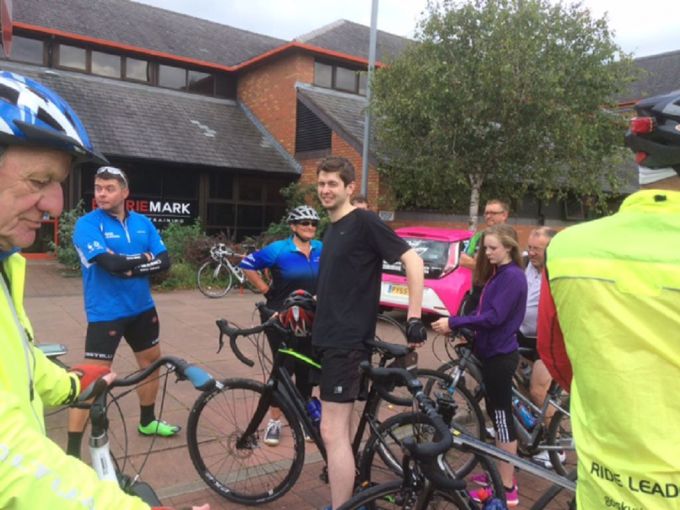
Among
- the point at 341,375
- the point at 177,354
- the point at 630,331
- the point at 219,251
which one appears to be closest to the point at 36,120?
the point at 630,331

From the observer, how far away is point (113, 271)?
145 inches

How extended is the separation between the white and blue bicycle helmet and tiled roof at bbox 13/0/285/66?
681 inches

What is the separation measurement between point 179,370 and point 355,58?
1733 centimetres

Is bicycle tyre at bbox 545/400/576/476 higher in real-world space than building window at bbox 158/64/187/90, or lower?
lower

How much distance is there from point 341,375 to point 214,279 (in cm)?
959

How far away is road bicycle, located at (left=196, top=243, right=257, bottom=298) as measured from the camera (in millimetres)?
11695

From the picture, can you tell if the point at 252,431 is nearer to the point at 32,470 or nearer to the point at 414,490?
the point at 414,490

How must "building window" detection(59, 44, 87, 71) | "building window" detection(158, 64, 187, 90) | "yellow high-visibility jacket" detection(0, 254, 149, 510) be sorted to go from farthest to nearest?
"building window" detection(158, 64, 187, 90)
"building window" detection(59, 44, 87, 71)
"yellow high-visibility jacket" detection(0, 254, 149, 510)

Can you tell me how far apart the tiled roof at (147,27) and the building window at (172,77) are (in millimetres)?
544

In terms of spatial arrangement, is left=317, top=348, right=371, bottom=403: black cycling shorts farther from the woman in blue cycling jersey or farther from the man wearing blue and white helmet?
the man wearing blue and white helmet

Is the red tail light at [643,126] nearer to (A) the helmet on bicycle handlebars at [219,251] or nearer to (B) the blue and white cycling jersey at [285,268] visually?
(B) the blue and white cycling jersey at [285,268]

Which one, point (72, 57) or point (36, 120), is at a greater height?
point (72, 57)

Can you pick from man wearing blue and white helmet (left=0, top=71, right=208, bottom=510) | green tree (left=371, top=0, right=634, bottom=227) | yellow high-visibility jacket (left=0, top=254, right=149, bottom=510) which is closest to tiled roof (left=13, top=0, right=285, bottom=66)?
green tree (left=371, top=0, right=634, bottom=227)

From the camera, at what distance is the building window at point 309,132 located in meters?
16.6
